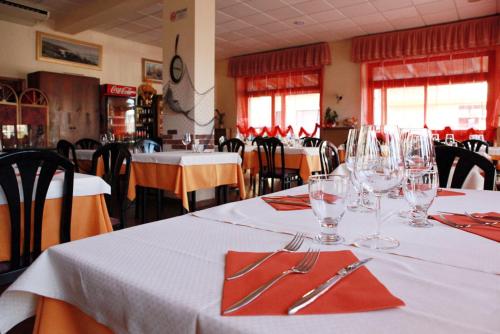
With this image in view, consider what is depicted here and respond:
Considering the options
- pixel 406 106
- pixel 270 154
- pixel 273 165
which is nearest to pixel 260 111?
pixel 406 106

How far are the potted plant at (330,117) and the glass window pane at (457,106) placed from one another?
6.47 ft

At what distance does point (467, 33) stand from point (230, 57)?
5.73m

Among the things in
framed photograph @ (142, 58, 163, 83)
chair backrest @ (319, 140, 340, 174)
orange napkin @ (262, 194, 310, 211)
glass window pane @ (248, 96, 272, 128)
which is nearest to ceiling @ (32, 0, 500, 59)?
framed photograph @ (142, 58, 163, 83)

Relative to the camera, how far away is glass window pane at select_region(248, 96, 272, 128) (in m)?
10.3

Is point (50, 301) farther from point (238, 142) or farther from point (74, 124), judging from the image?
point (74, 124)

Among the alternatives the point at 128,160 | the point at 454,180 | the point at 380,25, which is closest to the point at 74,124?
the point at 128,160

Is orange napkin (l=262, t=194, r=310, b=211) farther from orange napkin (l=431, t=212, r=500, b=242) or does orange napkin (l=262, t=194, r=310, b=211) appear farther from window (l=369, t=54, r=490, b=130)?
window (l=369, t=54, r=490, b=130)

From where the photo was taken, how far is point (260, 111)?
34.4 ft

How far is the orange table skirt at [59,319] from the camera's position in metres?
0.65

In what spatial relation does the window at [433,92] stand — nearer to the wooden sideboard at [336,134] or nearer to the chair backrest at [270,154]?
the wooden sideboard at [336,134]

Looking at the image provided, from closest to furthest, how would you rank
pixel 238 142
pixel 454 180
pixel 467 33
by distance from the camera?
pixel 454 180
pixel 238 142
pixel 467 33

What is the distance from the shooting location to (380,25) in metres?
7.50

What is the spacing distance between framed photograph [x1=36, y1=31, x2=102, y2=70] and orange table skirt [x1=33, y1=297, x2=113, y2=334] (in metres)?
7.81

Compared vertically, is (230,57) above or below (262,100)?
above
